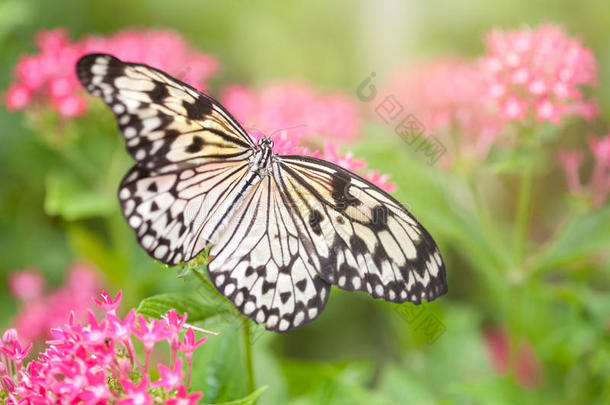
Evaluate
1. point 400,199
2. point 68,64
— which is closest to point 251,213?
point 400,199

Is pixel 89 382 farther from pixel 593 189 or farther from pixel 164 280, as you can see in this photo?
pixel 593 189

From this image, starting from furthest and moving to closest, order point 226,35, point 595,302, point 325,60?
1. point 325,60
2. point 226,35
3. point 595,302

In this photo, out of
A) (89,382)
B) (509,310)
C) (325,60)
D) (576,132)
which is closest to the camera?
(89,382)

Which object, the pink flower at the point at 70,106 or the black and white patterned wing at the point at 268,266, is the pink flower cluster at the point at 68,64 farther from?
the black and white patterned wing at the point at 268,266

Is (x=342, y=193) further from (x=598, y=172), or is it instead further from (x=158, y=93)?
(x=598, y=172)

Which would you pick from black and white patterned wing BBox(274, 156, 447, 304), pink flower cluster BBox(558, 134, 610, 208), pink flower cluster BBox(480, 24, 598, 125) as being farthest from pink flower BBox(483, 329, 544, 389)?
black and white patterned wing BBox(274, 156, 447, 304)

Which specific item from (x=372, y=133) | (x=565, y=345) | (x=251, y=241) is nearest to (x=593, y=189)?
(x=565, y=345)

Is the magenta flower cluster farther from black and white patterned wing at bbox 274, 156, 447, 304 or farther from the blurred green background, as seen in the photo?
black and white patterned wing at bbox 274, 156, 447, 304

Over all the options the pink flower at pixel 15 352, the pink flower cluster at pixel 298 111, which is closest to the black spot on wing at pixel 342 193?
the pink flower at pixel 15 352
